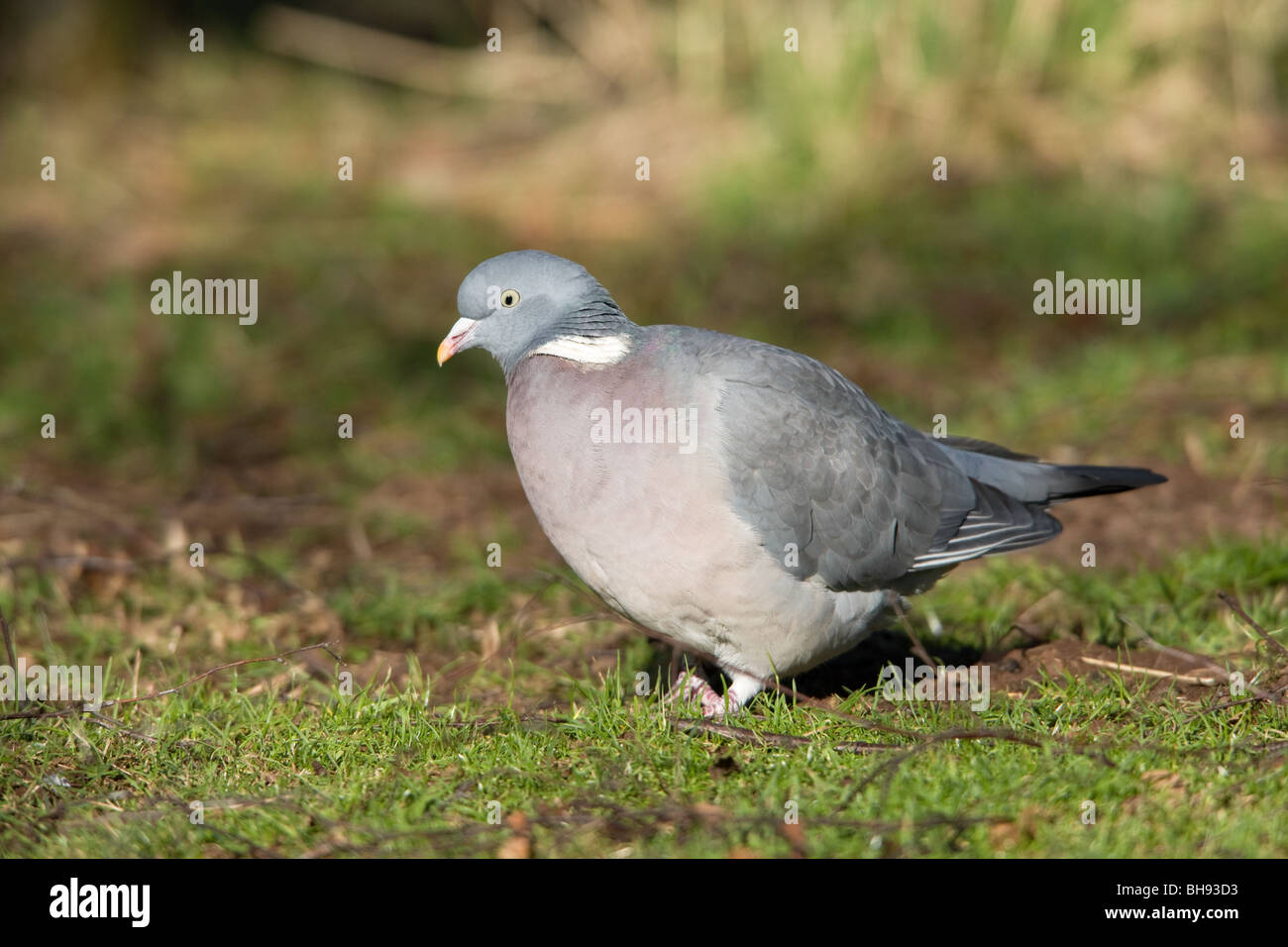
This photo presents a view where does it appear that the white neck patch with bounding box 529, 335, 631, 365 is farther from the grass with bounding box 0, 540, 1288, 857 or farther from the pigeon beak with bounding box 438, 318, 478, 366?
the grass with bounding box 0, 540, 1288, 857

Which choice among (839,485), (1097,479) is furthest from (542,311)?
(1097,479)

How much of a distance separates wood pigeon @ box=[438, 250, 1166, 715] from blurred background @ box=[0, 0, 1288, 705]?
86 centimetres

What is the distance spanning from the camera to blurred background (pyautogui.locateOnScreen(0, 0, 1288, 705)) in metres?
5.75

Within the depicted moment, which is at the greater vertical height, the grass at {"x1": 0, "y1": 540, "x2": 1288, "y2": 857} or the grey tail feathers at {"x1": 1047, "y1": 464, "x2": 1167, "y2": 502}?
the grey tail feathers at {"x1": 1047, "y1": 464, "x2": 1167, "y2": 502}

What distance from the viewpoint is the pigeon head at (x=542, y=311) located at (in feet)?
13.2

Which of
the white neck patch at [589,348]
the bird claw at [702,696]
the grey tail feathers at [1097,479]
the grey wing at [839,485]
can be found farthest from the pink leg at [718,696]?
the grey tail feathers at [1097,479]

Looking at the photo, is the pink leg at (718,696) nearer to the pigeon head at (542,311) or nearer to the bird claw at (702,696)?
the bird claw at (702,696)

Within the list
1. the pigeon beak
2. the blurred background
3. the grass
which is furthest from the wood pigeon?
the blurred background

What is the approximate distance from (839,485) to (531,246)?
571 centimetres

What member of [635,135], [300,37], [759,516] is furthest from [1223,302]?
[300,37]

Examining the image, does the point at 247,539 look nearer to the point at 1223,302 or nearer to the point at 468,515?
the point at 468,515

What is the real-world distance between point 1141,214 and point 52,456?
701 cm

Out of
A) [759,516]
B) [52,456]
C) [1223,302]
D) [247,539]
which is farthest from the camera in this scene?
[1223,302]

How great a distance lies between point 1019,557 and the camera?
565cm
